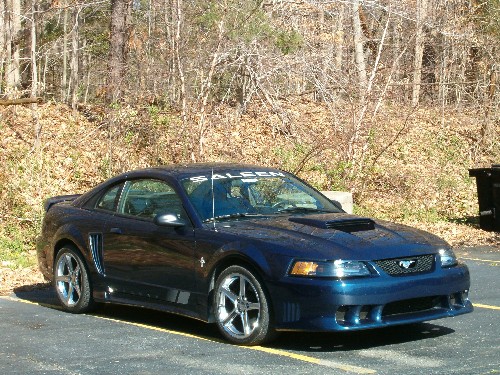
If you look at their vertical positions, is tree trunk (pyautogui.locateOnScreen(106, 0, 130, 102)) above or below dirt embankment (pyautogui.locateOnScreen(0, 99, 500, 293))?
above

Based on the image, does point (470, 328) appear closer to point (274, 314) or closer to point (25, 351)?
point (274, 314)

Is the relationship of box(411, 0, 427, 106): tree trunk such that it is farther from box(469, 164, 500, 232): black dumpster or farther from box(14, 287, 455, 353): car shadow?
box(14, 287, 455, 353): car shadow

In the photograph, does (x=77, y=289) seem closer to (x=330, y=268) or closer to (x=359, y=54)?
(x=330, y=268)

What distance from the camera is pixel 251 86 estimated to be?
20312mm

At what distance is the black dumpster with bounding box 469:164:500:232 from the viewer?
16.2 m

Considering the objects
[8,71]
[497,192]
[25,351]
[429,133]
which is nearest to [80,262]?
[25,351]

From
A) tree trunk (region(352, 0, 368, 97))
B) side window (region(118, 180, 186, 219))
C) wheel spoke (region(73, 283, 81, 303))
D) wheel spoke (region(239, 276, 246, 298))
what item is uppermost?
tree trunk (region(352, 0, 368, 97))

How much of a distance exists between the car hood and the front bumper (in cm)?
22

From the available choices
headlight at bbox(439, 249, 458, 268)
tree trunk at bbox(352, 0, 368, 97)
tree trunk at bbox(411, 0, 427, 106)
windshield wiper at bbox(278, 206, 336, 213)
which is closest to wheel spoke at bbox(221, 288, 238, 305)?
windshield wiper at bbox(278, 206, 336, 213)

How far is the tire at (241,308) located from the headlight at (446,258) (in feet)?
4.81

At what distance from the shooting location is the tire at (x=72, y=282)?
9.08 m

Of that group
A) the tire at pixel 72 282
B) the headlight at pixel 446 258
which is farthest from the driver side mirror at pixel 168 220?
the headlight at pixel 446 258

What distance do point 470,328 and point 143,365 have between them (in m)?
2.81

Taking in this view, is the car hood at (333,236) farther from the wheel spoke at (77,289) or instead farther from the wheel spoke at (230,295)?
the wheel spoke at (77,289)
